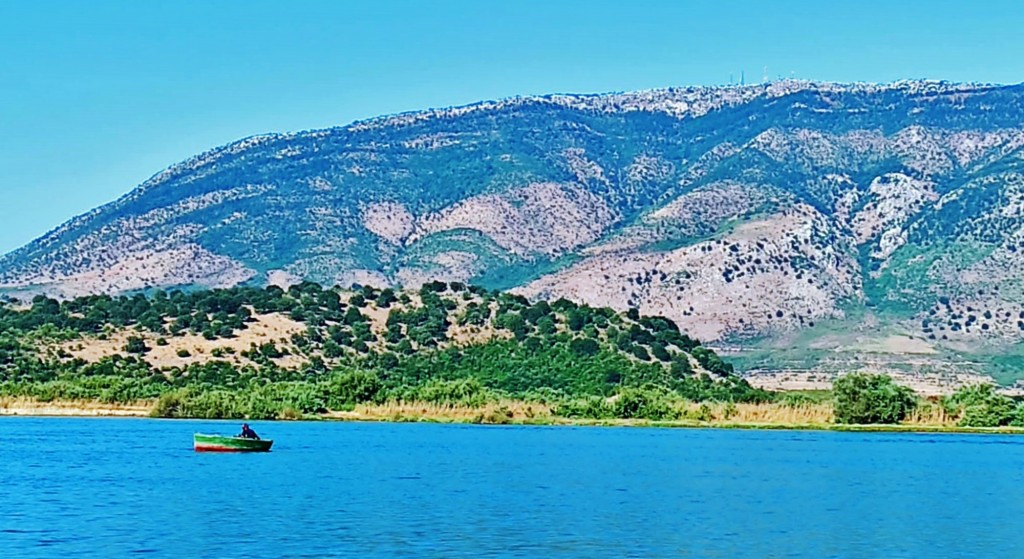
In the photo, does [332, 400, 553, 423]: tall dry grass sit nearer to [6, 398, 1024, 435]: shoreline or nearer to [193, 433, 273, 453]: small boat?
[6, 398, 1024, 435]: shoreline

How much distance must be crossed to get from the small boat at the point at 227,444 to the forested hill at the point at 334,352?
32.3 m

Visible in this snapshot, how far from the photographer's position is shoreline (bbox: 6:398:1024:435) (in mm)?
107562

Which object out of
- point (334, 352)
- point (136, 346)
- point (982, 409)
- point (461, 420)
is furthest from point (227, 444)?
point (334, 352)

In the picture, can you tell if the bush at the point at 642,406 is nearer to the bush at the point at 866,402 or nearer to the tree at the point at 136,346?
the bush at the point at 866,402

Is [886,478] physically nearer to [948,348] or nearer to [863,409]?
[863,409]

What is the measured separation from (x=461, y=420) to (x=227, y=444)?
36407 mm

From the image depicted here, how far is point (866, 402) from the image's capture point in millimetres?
108812

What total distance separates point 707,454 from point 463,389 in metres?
35.8

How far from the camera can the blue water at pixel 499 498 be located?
40844 mm

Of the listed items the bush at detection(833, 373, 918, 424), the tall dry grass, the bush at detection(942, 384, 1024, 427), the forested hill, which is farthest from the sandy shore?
the bush at detection(942, 384, 1024, 427)

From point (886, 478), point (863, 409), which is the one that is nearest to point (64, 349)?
point (863, 409)

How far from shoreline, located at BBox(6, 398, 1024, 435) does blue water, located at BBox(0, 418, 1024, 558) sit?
706 inches

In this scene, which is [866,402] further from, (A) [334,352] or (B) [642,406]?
(A) [334,352]

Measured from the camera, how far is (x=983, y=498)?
5741cm
